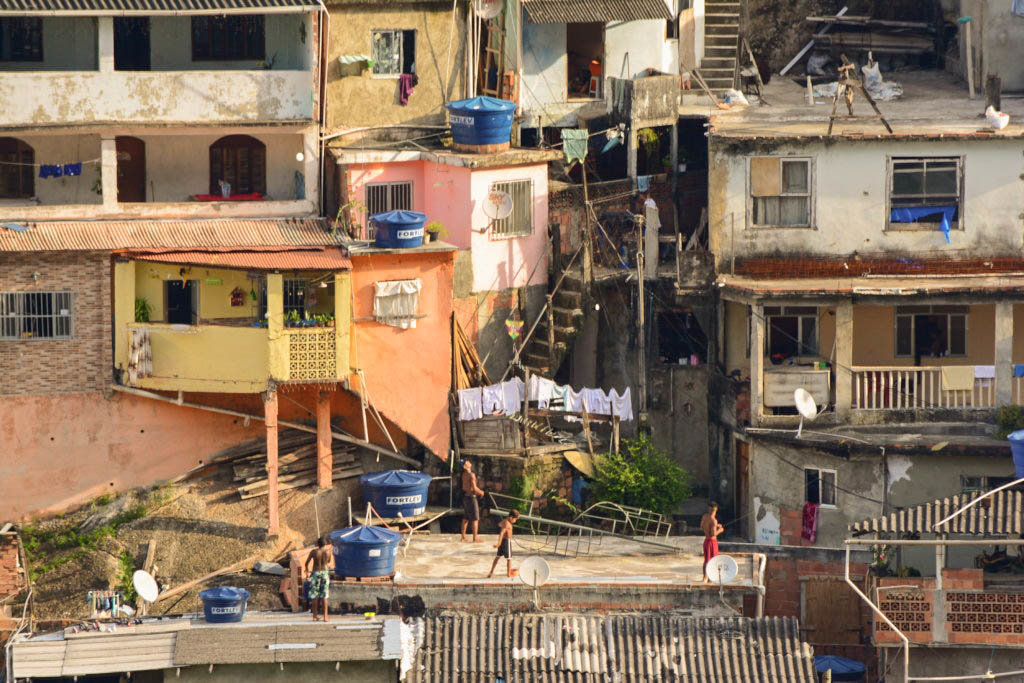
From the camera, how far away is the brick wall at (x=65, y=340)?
45.8 meters

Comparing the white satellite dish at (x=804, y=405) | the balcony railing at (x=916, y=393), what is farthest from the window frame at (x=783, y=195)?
the white satellite dish at (x=804, y=405)

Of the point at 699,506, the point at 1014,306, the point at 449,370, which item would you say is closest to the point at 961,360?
the point at 1014,306

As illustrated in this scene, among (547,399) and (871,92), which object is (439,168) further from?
(871,92)

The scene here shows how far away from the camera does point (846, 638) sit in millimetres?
45094

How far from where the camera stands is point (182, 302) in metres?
46.6

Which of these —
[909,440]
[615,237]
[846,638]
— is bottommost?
[846,638]

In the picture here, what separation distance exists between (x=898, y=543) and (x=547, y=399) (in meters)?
8.23

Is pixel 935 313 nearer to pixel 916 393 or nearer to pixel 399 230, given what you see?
pixel 916 393

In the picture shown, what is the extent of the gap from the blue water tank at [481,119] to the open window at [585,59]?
4.12 m

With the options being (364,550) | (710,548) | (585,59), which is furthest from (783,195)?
(364,550)

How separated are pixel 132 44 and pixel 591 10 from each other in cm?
915

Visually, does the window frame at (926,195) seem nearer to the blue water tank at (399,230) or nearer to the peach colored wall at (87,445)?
the blue water tank at (399,230)

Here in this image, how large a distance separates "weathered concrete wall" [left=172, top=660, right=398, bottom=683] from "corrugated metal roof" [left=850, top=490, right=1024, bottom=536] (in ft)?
26.3

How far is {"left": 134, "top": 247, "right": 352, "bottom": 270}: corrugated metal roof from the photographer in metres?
45.4
